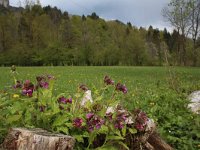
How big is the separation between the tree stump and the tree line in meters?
41.8

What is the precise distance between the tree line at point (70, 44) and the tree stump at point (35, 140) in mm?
41842

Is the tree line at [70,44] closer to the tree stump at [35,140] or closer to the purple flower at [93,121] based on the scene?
the purple flower at [93,121]

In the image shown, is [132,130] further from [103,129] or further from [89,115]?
[89,115]

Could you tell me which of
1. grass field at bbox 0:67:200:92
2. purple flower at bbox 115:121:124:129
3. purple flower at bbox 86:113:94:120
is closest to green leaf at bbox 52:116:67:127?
purple flower at bbox 86:113:94:120

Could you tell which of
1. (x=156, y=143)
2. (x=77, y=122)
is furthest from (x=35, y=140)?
(x=156, y=143)

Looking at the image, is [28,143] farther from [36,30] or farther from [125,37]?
[125,37]

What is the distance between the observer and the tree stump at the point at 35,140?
356 centimetres

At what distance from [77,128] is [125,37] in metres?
58.3

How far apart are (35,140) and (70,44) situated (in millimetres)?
53930

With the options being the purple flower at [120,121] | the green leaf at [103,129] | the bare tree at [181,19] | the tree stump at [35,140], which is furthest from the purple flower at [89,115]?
the bare tree at [181,19]

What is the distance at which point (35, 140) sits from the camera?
3559 millimetres

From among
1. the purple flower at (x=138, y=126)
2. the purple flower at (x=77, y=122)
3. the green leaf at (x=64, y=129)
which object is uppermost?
the purple flower at (x=77, y=122)

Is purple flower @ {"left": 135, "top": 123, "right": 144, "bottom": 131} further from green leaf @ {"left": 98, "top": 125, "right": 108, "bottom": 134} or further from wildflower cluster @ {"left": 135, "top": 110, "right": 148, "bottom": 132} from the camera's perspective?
green leaf @ {"left": 98, "top": 125, "right": 108, "bottom": 134}

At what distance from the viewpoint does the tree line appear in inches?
1964
